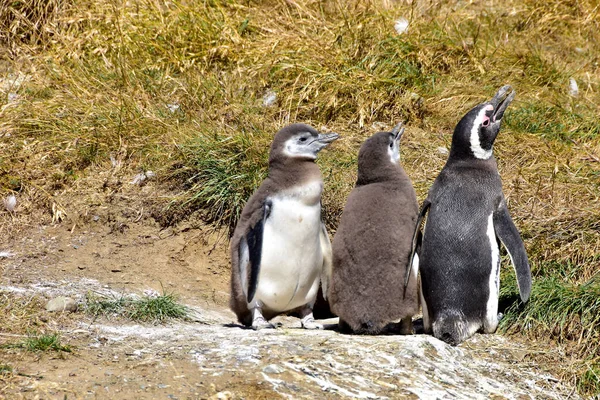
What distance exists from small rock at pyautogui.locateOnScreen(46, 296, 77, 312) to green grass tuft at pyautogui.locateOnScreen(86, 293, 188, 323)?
0.08 m

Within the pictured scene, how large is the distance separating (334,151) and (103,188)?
5.57 ft

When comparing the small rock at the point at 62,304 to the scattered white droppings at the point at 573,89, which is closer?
the small rock at the point at 62,304

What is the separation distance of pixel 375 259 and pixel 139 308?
4.29ft

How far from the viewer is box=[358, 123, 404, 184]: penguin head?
469 cm

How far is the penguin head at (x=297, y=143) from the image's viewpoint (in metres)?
4.77

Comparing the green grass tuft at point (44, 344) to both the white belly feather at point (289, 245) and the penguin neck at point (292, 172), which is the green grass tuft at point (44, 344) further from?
the penguin neck at point (292, 172)

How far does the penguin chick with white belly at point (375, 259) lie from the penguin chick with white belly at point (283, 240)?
180 millimetres

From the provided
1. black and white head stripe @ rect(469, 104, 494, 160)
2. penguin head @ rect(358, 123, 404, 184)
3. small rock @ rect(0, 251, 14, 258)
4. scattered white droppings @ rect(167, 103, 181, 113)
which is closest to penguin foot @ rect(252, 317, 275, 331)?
penguin head @ rect(358, 123, 404, 184)

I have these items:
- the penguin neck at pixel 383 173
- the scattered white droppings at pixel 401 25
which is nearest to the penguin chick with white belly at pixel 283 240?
the penguin neck at pixel 383 173

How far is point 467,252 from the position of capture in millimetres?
4426

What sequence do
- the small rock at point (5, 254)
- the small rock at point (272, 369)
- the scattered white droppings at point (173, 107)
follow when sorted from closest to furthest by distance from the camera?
the small rock at point (272, 369), the small rock at point (5, 254), the scattered white droppings at point (173, 107)

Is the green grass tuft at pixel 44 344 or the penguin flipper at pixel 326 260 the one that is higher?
the penguin flipper at pixel 326 260

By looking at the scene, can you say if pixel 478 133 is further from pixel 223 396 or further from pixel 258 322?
pixel 223 396

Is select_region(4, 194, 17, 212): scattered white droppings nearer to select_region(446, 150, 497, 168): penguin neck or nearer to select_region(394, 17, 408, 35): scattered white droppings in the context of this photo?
select_region(446, 150, 497, 168): penguin neck
